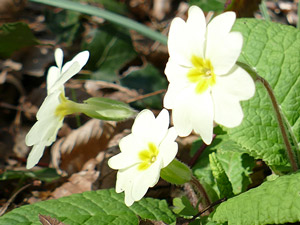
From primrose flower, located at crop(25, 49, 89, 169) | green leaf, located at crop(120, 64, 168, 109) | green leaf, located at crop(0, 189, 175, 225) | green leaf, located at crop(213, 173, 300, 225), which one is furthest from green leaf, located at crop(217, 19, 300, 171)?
green leaf, located at crop(120, 64, 168, 109)

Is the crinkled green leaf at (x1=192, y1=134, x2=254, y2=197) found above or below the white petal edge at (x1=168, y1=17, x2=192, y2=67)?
below

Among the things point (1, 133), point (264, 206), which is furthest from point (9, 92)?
point (264, 206)

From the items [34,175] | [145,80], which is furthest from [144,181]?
[145,80]

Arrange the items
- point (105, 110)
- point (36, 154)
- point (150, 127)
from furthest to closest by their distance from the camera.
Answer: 1. point (105, 110)
2. point (36, 154)
3. point (150, 127)

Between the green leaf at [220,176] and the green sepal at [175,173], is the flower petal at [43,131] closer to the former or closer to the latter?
the green sepal at [175,173]

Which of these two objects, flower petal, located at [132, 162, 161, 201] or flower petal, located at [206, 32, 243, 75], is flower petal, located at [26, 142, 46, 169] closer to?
flower petal, located at [132, 162, 161, 201]

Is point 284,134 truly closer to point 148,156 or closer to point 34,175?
point 148,156

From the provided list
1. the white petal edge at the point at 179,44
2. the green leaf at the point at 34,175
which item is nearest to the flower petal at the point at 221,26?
the white petal edge at the point at 179,44

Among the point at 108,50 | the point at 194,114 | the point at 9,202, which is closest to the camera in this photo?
the point at 194,114
